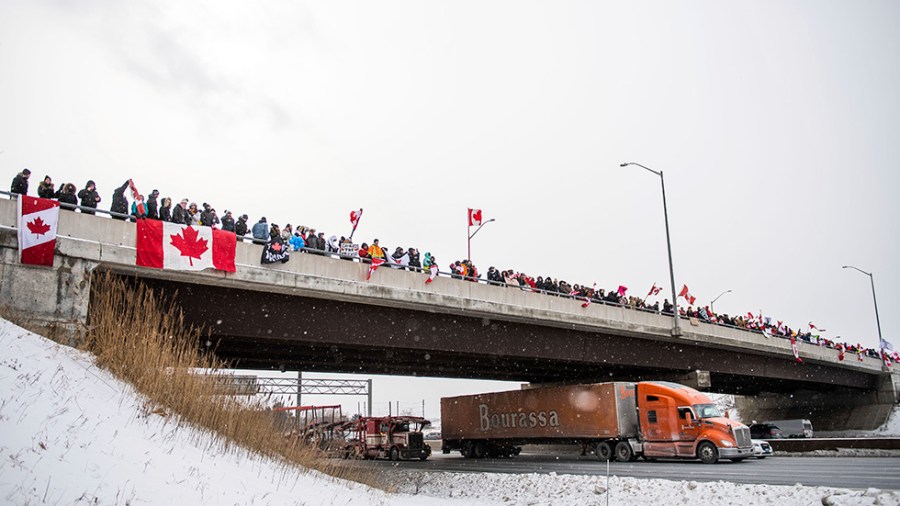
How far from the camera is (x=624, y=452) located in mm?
26594

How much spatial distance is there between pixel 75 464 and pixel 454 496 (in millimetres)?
11459

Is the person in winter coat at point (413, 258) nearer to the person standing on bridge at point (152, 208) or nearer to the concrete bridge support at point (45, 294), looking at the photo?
the person standing on bridge at point (152, 208)

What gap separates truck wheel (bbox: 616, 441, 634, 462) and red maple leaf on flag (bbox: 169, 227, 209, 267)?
60.4 feet

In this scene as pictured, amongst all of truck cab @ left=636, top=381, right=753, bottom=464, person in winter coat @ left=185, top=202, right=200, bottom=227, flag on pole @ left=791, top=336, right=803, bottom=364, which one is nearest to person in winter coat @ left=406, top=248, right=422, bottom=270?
person in winter coat @ left=185, top=202, right=200, bottom=227


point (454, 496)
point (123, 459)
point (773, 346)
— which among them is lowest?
point (454, 496)

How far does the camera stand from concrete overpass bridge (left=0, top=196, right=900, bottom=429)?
1524 centimetres

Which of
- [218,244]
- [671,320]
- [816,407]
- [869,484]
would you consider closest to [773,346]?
[671,320]

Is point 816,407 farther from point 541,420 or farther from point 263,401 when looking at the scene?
point 263,401

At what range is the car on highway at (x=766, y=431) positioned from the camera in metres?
43.5

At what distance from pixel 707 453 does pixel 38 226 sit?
72.5 feet

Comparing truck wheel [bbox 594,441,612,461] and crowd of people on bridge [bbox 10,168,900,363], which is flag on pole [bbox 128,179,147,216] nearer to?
crowd of people on bridge [bbox 10,168,900,363]

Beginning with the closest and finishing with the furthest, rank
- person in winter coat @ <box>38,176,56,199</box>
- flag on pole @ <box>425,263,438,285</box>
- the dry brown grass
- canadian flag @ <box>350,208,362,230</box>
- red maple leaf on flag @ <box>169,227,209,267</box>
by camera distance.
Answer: the dry brown grass, person in winter coat @ <box>38,176,56,199</box>, red maple leaf on flag @ <box>169,227,209,267</box>, flag on pole @ <box>425,263,438,285</box>, canadian flag @ <box>350,208,362,230</box>

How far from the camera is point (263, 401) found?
14.0 metres

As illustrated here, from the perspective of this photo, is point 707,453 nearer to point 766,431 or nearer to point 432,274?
point 432,274
